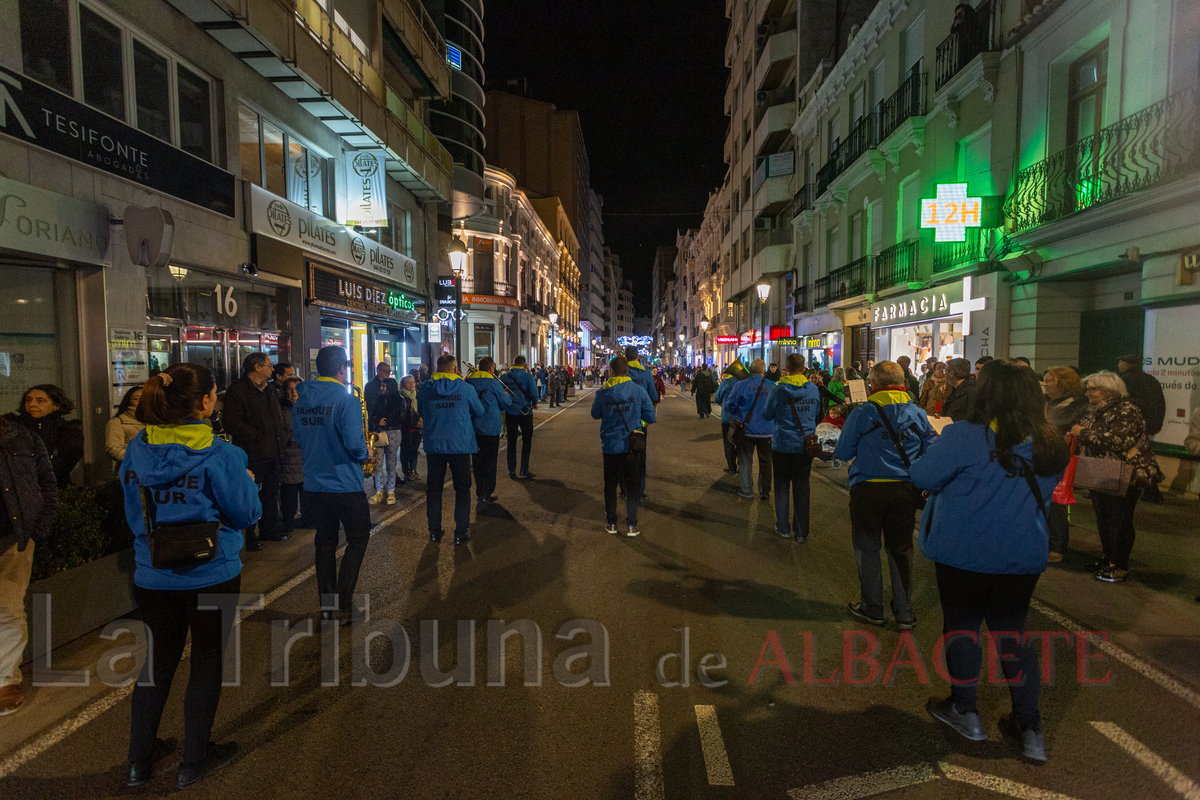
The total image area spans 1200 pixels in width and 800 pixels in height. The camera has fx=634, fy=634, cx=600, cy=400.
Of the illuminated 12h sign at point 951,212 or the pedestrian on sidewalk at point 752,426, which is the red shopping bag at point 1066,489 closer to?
the pedestrian on sidewalk at point 752,426

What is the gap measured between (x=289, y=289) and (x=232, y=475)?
1161cm

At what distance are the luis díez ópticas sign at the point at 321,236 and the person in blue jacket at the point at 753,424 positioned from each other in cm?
911

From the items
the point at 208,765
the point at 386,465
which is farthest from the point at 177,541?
the point at 386,465

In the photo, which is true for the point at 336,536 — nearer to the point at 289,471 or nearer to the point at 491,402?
the point at 289,471

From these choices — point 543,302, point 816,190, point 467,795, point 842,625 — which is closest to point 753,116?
point 816,190

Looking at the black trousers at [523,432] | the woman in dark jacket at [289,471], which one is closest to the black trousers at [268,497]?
the woman in dark jacket at [289,471]

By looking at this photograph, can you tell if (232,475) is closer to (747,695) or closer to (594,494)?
(747,695)

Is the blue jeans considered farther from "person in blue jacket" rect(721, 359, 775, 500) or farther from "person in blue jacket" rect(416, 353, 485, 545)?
"person in blue jacket" rect(721, 359, 775, 500)

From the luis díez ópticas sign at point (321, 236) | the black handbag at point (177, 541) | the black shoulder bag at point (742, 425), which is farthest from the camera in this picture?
the luis díez ópticas sign at point (321, 236)

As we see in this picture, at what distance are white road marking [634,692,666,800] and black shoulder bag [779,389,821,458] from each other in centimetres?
321

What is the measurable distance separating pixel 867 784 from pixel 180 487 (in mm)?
3405

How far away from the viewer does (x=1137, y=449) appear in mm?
5508

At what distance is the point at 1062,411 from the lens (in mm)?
6508

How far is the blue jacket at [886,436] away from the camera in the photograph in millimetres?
4500
